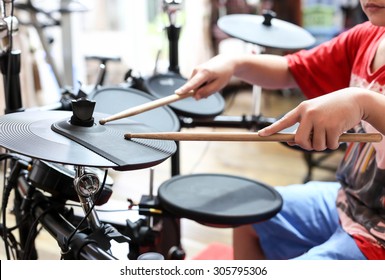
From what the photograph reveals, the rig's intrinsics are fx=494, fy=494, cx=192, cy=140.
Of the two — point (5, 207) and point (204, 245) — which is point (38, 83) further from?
point (5, 207)

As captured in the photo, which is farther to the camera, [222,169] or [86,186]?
[222,169]

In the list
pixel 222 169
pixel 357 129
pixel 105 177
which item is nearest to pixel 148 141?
pixel 105 177

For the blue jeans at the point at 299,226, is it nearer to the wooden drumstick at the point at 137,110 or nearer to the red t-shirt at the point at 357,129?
the red t-shirt at the point at 357,129

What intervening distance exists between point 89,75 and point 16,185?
3.24 m

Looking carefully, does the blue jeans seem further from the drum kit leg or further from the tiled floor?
the tiled floor

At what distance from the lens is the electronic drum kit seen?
2.34ft

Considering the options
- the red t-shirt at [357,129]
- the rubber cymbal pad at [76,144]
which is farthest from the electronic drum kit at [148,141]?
the red t-shirt at [357,129]

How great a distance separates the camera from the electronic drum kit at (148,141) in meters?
0.71

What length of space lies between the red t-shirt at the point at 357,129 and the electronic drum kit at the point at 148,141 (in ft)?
0.52

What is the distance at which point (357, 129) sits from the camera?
1.05 m

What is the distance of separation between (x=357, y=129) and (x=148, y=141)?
49 cm

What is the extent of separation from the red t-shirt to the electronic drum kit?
158mm

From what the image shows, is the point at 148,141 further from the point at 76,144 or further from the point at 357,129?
the point at 357,129

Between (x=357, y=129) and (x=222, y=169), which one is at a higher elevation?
(x=357, y=129)
